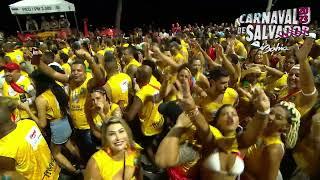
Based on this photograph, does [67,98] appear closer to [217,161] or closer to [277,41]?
[217,161]

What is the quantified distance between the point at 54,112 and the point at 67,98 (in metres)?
0.46

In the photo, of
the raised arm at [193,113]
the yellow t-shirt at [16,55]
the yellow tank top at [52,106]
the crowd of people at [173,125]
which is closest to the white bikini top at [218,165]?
the crowd of people at [173,125]

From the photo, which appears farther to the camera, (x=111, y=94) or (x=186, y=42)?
(x=186, y=42)

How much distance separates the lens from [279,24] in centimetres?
570

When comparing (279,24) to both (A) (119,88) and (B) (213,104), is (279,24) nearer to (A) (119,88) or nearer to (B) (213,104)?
(B) (213,104)

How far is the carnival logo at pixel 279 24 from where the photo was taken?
5.51m

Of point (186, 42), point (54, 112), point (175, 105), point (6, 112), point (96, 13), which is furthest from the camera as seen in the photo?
point (96, 13)

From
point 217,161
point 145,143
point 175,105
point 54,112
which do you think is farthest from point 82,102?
point 217,161

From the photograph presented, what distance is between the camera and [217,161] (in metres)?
2.88

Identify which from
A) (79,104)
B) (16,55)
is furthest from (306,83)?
(16,55)

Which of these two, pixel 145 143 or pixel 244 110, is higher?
pixel 244 110

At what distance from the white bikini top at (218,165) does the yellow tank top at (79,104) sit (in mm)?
2609

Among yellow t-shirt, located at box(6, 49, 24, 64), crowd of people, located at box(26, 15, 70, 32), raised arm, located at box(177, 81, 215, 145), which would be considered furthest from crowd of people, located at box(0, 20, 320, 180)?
crowd of people, located at box(26, 15, 70, 32)

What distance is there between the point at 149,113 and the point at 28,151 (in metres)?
2.12
